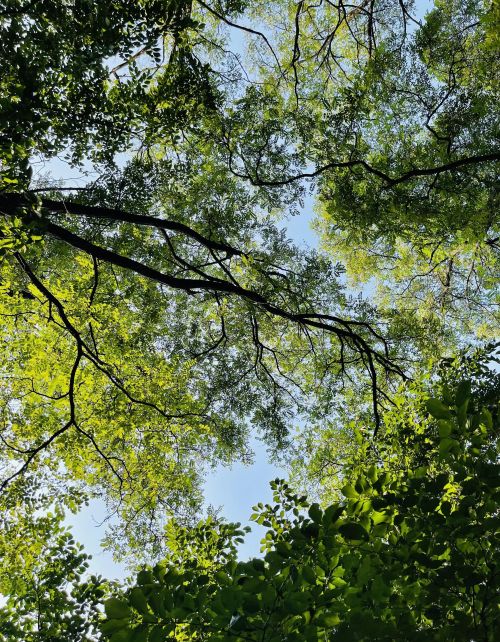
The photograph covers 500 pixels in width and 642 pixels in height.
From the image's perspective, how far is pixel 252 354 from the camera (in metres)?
13.3

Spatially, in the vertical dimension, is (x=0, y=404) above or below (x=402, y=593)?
above

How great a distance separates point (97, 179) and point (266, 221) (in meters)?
5.45

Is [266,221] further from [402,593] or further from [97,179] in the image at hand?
[402,593]

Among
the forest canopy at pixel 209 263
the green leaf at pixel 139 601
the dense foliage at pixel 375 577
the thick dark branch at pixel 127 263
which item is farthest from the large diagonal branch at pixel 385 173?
the green leaf at pixel 139 601

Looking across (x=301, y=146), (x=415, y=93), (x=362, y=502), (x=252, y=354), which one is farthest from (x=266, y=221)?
(x=362, y=502)

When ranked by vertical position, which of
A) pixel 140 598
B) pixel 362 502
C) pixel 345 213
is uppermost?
pixel 345 213

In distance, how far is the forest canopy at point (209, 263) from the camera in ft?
20.1

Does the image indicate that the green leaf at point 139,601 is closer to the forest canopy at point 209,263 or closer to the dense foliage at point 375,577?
the dense foliage at point 375,577

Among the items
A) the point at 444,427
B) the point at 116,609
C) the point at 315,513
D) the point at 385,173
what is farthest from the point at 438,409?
the point at 385,173

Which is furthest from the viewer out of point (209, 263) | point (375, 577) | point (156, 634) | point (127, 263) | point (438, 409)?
point (209, 263)

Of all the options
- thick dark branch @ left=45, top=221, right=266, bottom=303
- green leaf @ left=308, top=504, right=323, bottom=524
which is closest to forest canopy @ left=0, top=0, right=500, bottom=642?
thick dark branch @ left=45, top=221, right=266, bottom=303

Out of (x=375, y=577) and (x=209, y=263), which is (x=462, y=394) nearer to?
(x=375, y=577)

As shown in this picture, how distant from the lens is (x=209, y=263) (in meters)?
10.0

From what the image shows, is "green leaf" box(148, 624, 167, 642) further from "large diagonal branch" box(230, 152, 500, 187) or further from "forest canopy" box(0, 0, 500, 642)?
"large diagonal branch" box(230, 152, 500, 187)
